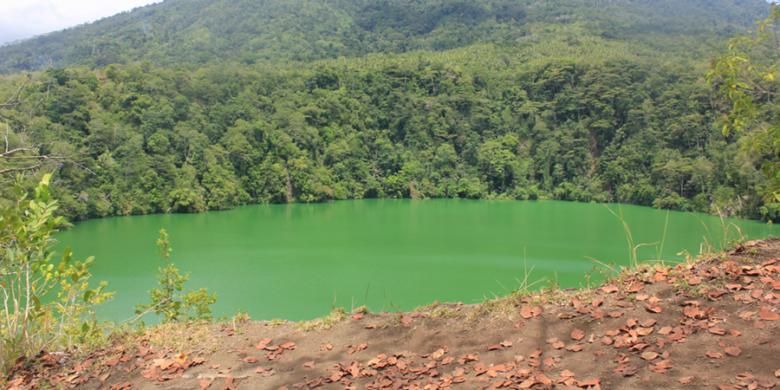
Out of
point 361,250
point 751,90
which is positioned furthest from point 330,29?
point 751,90

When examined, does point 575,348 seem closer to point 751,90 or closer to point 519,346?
point 519,346

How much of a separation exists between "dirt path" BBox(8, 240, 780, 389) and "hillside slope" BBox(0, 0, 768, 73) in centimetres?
5896

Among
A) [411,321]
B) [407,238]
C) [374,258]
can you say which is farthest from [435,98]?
[411,321]

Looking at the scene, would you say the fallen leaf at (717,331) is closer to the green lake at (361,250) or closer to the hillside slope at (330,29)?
the green lake at (361,250)

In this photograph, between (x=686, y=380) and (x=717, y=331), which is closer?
(x=686, y=380)

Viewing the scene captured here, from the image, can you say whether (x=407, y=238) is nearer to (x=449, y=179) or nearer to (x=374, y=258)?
(x=374, y=258)

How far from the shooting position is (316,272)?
17125mm

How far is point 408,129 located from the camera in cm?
4378

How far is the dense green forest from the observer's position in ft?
102

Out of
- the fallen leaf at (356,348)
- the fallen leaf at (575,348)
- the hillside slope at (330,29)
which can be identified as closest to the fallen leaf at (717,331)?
the fallen leaf at (575,348)

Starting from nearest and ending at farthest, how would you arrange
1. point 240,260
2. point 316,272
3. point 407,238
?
point 316,272
point 240,260
point 407,238

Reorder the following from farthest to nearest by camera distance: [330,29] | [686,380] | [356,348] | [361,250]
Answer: [330,29]
[361,250]
[356,348]
[686,380]

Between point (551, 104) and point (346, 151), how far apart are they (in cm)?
1655

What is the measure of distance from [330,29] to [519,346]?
77.0 m
